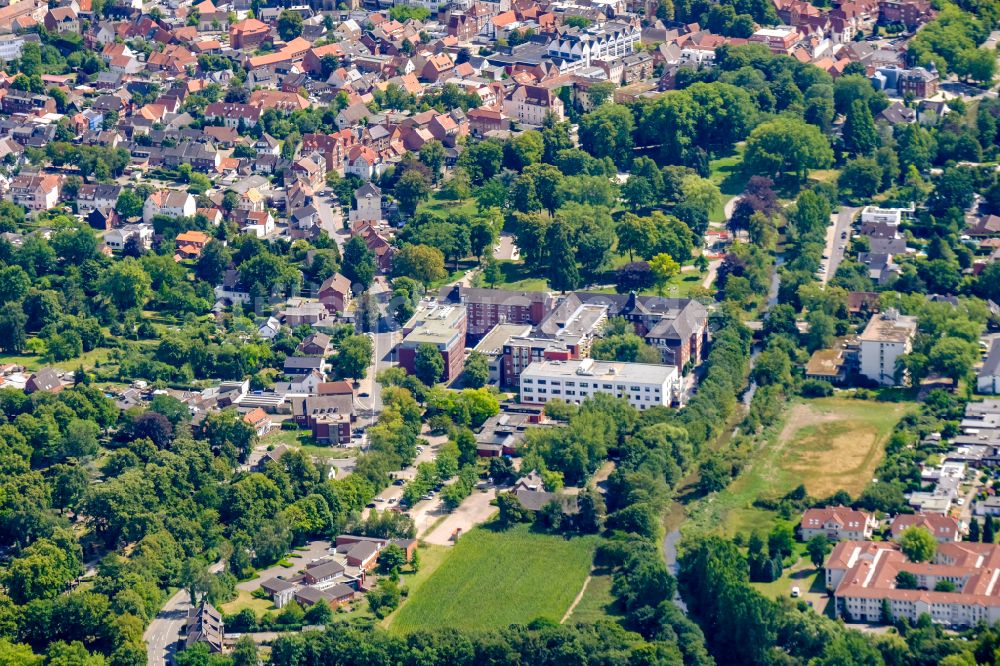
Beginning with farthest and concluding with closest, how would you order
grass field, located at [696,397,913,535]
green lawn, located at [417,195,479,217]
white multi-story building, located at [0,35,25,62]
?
white multi-story building, located at [0,35,25,62]
green lawn, located at [417,195,479,217]
grass field, located at [696,397,913,535]

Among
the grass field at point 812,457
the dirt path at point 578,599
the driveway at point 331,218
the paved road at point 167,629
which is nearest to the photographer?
the paved road at point 167,629

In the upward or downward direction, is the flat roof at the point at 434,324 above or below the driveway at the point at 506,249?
above

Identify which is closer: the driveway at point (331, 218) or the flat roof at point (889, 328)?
the flat roof at point (889, 328)

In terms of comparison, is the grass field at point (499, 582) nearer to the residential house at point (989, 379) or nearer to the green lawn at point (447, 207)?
the residential house at point (989, 379)

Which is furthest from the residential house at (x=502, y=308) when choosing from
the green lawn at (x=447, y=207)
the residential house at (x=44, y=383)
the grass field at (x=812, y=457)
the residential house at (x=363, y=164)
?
the residential house at (x=44, y=383)

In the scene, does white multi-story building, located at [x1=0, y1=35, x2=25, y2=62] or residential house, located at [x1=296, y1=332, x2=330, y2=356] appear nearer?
residential house, located at [x1=296, y1=332, x2=330, y2=356]

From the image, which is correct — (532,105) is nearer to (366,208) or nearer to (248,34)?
(366,208)

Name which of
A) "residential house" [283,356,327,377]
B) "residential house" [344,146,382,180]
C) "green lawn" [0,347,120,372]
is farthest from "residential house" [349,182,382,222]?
"green lawn" [0,347,120,372]

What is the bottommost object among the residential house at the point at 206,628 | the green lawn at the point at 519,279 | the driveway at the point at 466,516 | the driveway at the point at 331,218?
the green lawn at the point at 519,279

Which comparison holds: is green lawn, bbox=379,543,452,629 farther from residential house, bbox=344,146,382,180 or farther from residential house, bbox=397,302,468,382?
residential house, bbox=344,146,382,180
